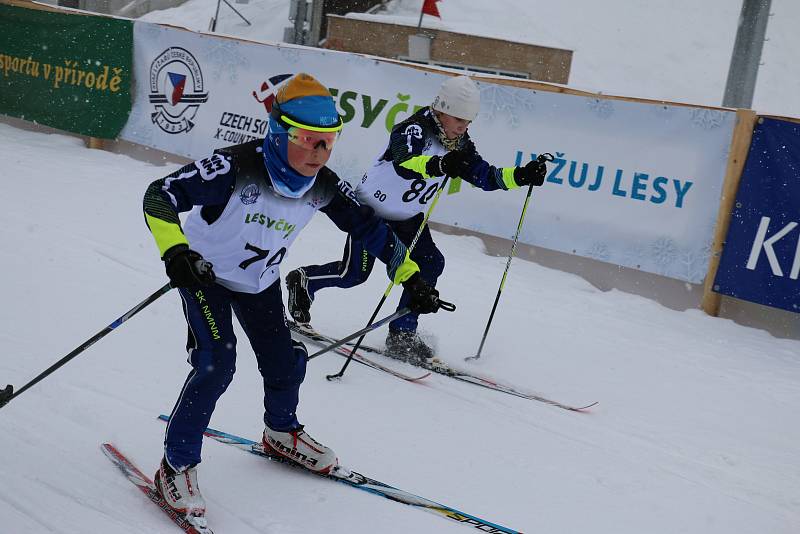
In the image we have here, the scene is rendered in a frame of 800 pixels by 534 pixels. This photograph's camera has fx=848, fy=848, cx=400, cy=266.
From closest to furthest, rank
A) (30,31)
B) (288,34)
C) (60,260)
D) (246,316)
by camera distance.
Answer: (246,316)
(60,260)
(30,31)
(288,34)

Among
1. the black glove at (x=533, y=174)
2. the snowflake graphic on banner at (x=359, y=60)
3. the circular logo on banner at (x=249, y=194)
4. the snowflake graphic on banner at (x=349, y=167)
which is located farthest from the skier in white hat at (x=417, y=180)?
the snowflake graphic on banner at (x=359, y=60)

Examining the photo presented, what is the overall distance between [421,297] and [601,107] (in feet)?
15.6

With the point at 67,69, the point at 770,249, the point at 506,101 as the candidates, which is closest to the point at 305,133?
the point at 770,249

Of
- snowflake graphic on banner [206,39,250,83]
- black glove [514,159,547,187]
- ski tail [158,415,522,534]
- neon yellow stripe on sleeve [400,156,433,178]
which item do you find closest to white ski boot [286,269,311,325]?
neon yellow stripe on sleeve [400,156,433,178]

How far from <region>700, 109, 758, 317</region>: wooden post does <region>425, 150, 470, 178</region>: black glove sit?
3.17 metres

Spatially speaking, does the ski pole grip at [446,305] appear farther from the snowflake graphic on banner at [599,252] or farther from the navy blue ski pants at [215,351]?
the snowflake graphic on banner at [599,252]

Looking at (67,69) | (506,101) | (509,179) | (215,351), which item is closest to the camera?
(215,351)

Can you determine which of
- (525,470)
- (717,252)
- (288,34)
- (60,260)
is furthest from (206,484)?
(288,34)

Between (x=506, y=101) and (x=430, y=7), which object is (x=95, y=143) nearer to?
(x=506, y=101)

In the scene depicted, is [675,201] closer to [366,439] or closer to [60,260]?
[366,439]

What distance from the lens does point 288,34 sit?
19688 millimetres

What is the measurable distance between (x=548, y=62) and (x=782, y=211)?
11.4m

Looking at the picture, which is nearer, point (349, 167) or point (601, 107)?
point (601, 107)

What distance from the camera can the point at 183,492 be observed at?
3.20m
